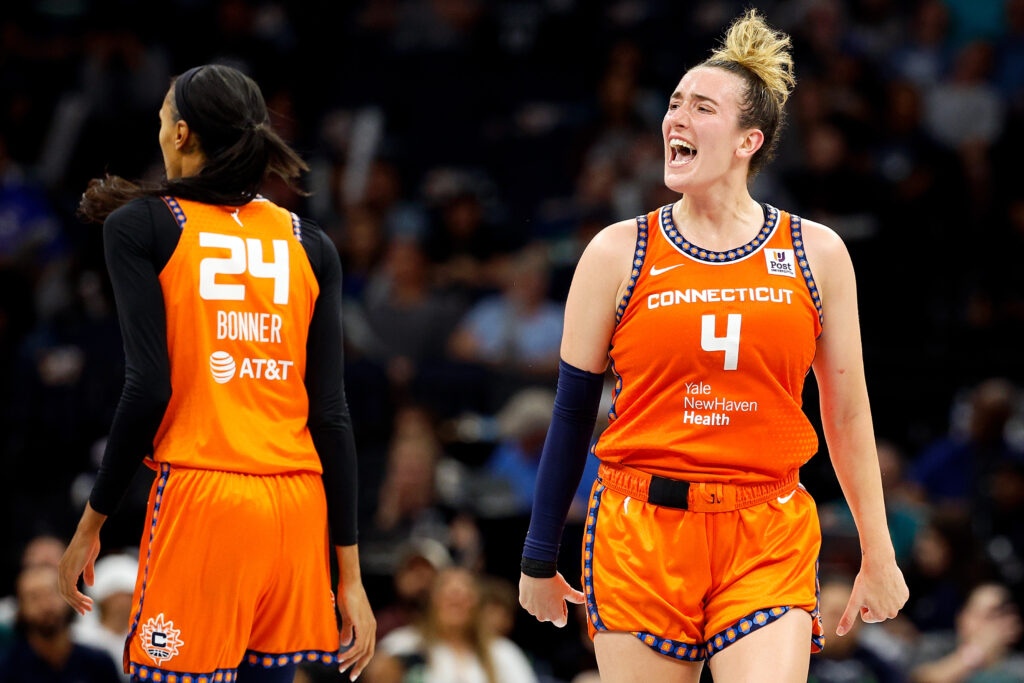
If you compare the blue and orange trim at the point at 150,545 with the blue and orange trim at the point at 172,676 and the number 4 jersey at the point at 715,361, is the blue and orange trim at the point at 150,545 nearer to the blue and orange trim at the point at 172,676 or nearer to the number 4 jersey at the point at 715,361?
the blue and orange trim at the point at 172,676

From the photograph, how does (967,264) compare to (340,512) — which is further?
(967,264)

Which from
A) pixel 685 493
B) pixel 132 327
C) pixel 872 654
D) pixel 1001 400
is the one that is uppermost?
pixel 132 327

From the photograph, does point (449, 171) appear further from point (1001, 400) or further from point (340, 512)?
point (340, 512)

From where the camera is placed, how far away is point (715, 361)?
3.90m

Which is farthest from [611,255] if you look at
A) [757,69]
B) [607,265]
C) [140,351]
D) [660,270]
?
[140,351]

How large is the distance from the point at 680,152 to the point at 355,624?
1708 millimetres

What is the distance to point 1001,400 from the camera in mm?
9023

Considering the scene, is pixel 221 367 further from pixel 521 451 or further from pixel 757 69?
pixel 521 451

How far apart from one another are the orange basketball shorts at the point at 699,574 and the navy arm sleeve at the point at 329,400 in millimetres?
791

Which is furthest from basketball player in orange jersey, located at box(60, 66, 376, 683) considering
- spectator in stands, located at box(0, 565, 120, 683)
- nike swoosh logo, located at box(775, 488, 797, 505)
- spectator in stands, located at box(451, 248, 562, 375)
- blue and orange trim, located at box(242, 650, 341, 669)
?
spectator in stands, located at box(451, 248, 562, 375)

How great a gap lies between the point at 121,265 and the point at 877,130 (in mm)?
8857

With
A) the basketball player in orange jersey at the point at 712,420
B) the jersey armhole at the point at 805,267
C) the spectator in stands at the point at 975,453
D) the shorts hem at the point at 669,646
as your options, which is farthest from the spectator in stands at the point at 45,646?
the spectator in stands at the point at 975,453

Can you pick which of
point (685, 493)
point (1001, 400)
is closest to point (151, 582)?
point (685, 493)

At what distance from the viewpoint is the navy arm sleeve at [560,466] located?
4.08 metres
